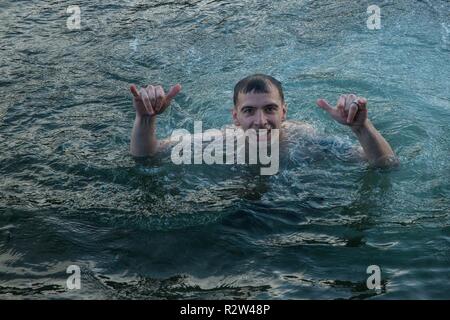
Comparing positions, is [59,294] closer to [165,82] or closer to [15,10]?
[165,82]

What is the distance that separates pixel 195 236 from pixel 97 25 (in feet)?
16.5

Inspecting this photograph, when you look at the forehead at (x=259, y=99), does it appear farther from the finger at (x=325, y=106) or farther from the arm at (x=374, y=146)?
the arm at (x=374, y=146)

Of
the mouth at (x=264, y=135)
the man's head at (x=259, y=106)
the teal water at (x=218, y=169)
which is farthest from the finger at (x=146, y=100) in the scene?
the mouth at (x=264, y=135)

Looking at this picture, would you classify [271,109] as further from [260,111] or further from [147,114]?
[147,114]

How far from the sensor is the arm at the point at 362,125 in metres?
4.56

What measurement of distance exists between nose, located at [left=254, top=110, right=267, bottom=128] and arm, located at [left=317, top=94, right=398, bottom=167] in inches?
21.4

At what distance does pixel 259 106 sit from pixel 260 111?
0.05 metres

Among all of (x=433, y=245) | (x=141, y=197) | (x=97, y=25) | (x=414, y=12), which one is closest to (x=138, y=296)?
(x=141, y=197)

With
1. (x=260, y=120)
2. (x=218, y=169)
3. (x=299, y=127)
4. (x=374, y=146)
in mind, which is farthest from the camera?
(x=299, y=127)

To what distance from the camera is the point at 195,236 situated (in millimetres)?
4395

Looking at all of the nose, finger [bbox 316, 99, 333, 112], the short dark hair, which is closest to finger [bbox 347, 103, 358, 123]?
finger [bbox 316, 99, 333, 112]

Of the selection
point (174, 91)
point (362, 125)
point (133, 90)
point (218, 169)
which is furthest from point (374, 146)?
point (133, 90)

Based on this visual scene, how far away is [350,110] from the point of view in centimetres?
454

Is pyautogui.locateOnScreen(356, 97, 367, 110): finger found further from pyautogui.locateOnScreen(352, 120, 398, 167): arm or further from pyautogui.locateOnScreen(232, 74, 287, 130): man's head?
pyautogui.locateOnScreen(232, 74, 287, 130): man's head
